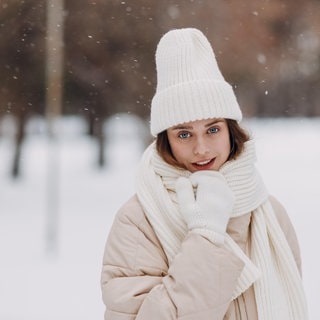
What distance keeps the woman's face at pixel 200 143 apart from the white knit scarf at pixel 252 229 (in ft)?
0.10

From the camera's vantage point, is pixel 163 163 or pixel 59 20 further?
pixel 59 20

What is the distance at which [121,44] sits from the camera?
15141 millimetres

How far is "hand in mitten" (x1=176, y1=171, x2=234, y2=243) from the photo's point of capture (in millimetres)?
1861

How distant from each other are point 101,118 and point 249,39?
4343 millimetres

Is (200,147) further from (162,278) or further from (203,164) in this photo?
(162,278)

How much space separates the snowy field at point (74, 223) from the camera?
7.09m

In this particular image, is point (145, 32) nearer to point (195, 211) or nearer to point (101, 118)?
point (101, 118)

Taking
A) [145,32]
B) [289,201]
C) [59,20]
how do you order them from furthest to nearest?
[145,32] < [289,201] < [59,20]

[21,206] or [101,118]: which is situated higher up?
[101,118]

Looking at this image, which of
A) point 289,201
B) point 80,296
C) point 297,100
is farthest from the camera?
point 297,100

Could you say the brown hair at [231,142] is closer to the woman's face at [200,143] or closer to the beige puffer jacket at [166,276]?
the woman's face at [200,143]

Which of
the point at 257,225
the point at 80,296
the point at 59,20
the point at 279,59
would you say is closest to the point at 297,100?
the point at 279,59

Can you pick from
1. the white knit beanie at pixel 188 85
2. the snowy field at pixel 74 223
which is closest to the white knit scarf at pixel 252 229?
the white knit beanie at pixel 188 85

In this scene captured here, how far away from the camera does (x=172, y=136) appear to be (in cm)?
203
